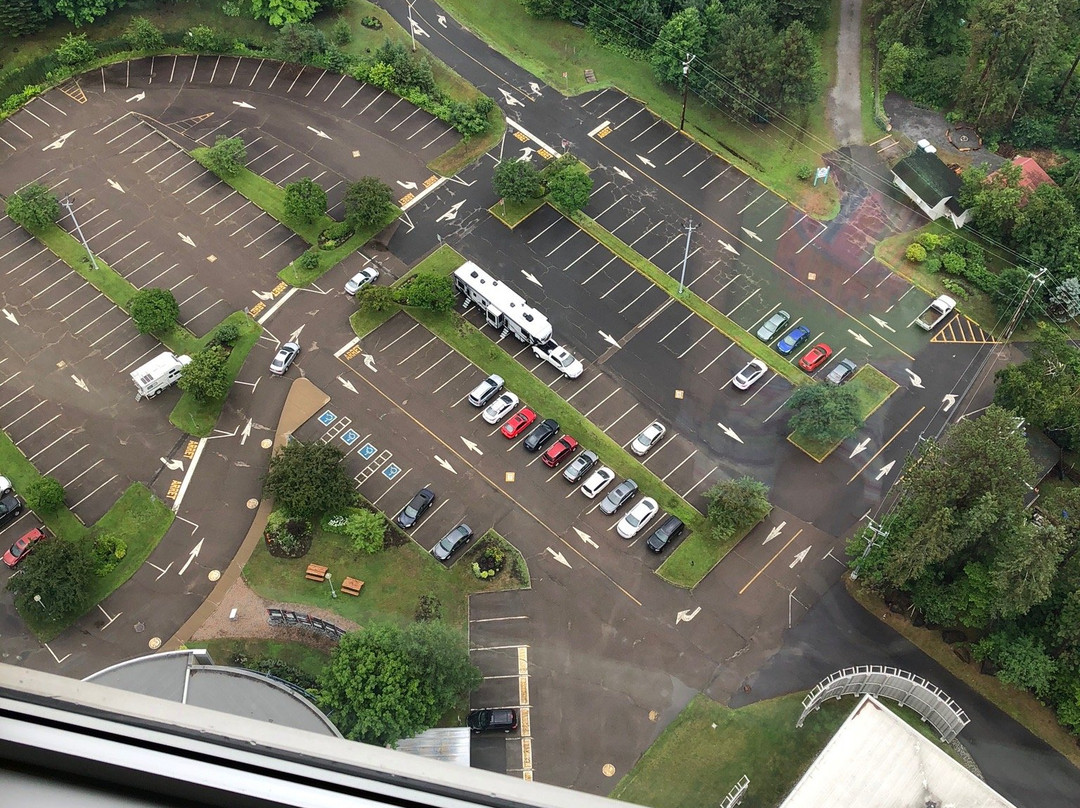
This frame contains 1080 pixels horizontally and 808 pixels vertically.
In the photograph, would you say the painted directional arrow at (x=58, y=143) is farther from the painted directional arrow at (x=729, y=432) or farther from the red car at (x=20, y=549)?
the painted directional arrow at (x=729, y=432)

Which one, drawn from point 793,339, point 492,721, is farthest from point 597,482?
point 793,339

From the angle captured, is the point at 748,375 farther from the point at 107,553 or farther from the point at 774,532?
the point at 107,553

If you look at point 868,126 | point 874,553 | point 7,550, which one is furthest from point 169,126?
point 874,553

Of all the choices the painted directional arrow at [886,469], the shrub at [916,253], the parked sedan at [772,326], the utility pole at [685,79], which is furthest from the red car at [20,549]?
the shrub at [916,253]

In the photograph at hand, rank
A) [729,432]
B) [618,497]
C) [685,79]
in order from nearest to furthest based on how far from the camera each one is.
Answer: [618,497], [729,432], [685,79]

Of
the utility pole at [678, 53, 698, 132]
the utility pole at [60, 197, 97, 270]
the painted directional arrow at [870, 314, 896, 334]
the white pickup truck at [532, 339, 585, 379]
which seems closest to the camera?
the white pickup truck at [532, 339, 585, 379]

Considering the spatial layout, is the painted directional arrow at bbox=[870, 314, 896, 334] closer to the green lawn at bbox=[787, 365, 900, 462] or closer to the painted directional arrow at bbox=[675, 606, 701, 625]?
the green lawn at bbox=[787, 365, 900, 462]

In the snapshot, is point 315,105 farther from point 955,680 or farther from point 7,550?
point 955,680

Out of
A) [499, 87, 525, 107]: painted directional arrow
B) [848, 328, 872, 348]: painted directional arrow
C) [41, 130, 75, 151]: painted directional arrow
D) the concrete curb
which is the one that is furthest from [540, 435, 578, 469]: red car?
[41, 130, 75, 151]: painted directional arrow
